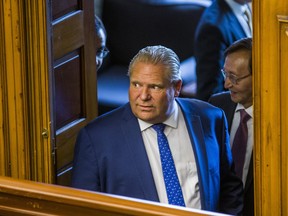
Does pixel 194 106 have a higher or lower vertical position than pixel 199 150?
higher

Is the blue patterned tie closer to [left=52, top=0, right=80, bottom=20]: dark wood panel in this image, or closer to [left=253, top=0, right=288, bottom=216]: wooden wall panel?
[left=253, top=0, right=288, bottom=216]: wooden wall panel

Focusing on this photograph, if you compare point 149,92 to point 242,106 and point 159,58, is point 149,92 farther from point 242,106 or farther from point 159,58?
point 242,106

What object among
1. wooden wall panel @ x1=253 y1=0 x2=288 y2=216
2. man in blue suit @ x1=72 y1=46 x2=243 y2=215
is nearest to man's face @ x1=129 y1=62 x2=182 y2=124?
man in blue suit @ x1=72 y1=46 x2=243 y2=215

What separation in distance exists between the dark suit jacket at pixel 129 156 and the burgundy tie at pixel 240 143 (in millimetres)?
261

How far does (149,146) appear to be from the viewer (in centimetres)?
381

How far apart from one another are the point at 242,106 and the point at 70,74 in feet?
2.33

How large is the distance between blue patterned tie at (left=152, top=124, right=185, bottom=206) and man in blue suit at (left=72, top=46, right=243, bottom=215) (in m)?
0.01

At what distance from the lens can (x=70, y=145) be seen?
4.23m

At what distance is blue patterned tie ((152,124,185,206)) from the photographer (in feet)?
12.3

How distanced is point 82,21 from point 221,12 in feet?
4.63

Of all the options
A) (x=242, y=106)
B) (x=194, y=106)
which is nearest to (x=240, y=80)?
(x=242, y=106)

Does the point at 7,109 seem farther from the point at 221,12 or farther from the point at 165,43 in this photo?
the point at 165,43

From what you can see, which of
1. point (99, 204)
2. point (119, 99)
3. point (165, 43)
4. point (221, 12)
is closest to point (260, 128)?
point (99, 204)

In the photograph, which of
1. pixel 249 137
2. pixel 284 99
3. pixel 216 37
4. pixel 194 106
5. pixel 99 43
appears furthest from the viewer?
pixel 216 37
